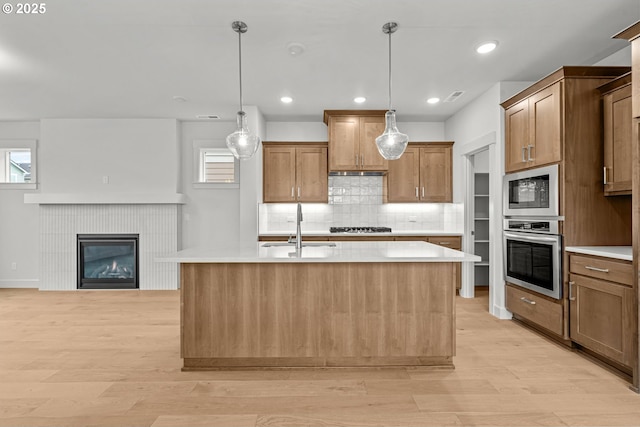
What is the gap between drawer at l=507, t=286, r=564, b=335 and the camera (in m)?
3.04

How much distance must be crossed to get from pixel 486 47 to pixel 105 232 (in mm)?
5640

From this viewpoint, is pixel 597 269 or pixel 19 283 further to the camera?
pixel 19 283

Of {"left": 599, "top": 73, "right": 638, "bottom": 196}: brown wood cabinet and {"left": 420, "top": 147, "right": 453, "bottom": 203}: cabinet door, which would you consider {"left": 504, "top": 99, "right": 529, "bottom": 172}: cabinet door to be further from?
{"left": 420, "top": 147, "right": 453, "bottom": 203}: cabinet door

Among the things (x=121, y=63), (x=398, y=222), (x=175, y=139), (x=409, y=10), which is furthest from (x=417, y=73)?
(x=175, y=139)

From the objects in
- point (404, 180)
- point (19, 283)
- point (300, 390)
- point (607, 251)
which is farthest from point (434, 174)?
point (19, 283)

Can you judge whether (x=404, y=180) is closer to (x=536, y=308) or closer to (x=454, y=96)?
(x=454, y=96)

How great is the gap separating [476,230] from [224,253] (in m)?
4.28

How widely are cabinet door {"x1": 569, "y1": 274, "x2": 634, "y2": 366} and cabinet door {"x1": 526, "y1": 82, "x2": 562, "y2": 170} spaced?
3.50ft

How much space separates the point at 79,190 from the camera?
18.0 feet

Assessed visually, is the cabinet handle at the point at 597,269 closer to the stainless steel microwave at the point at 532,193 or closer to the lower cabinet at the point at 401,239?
the stainless steel microwave at the point at 532,193

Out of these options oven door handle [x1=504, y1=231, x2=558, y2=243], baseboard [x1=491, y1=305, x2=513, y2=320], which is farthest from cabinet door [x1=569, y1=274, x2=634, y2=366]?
baseboard [x1=491, y1=305, x2=513, y2=320]

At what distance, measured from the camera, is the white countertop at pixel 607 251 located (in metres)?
2.43

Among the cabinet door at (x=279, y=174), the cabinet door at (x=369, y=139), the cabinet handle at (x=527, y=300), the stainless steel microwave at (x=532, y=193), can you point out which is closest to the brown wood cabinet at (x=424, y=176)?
the cabinet door at (x=369, y=139)

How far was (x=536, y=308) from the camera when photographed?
331 centimetres
